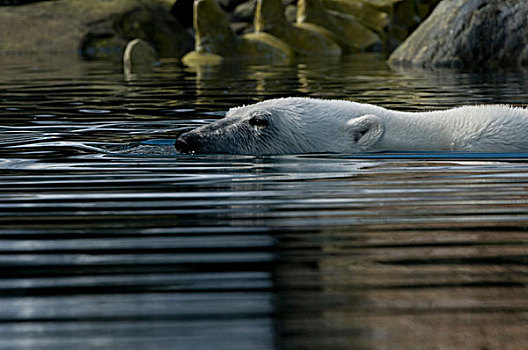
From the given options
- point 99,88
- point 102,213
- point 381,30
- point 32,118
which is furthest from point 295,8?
point 102,213

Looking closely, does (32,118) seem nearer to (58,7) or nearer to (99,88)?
(99,88)

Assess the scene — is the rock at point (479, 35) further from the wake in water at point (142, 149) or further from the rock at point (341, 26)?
the wake in water at point (142, 149)

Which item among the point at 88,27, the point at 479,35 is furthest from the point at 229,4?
the point at 479,35

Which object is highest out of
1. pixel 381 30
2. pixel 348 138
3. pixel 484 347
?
pixel 484 347

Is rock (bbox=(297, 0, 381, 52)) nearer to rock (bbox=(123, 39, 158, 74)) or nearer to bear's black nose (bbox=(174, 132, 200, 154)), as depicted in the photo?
rock (bbox=(123, 39, 158, 74))

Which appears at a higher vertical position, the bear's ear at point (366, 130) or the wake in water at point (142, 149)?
the bear's ear at point (366, 130)

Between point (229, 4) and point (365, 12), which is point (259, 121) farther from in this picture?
point (229, 4)

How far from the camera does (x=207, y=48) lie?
28359 millimetres

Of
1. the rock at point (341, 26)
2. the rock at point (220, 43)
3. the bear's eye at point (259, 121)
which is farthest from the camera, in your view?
the rock at point (341, 26)

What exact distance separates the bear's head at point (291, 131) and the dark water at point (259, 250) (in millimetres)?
192

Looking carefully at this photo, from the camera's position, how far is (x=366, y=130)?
6836 millimetres

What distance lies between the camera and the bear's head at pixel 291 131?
270 inches

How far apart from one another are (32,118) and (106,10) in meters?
29.7

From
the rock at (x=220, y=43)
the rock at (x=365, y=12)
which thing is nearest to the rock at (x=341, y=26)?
the rock at (x=365, y=12)
